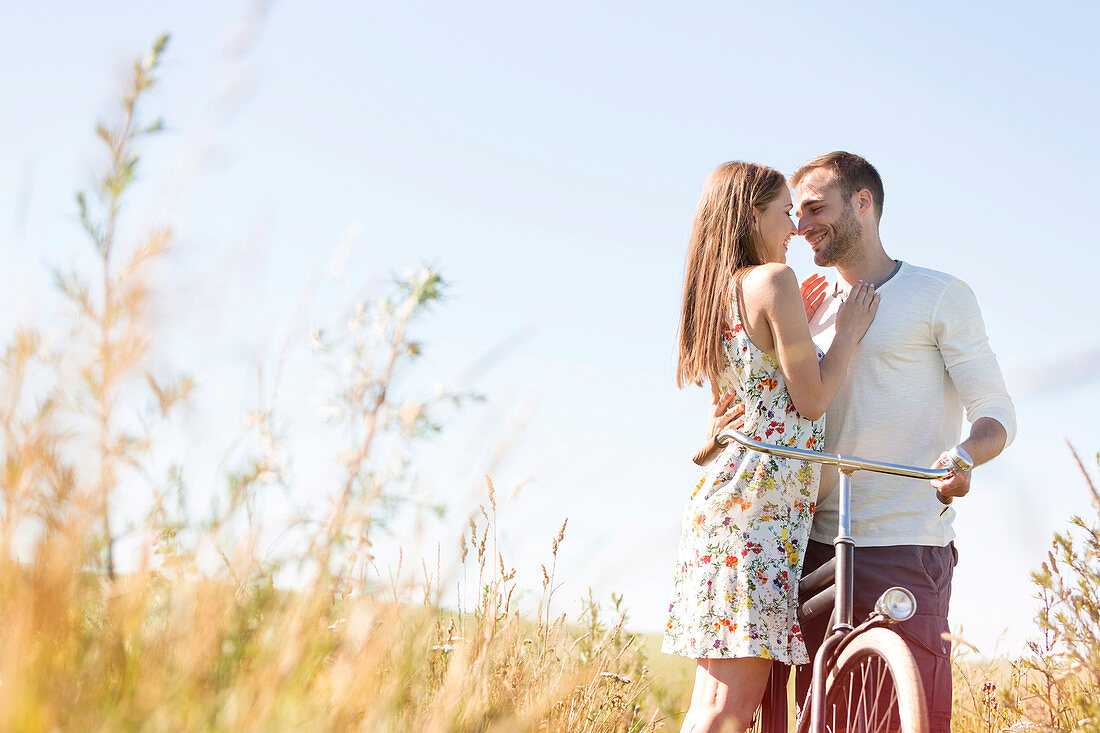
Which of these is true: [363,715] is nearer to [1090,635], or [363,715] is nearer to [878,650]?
[878,650]

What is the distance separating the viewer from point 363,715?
1.58 m

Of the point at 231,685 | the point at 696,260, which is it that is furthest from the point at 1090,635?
the point at 231,685

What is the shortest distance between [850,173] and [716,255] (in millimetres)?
966

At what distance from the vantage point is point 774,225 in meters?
2.81

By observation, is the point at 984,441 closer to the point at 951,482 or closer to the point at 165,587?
the point at 951,482

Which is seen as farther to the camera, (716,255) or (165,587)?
(716,255)

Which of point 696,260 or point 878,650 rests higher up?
point 696,260

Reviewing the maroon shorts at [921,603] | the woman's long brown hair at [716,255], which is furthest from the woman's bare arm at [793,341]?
the maroon shorts at [921,603]

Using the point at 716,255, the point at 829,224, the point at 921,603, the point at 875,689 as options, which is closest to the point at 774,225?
the point at 716,255

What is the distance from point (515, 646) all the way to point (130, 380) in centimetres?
188

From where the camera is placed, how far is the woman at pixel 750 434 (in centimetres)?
248

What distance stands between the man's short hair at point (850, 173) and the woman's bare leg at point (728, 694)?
1841 millimetres

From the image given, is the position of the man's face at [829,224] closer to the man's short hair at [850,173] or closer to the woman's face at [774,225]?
the man's short hair at [850,173]

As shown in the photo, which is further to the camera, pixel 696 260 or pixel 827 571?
pixel 696 260
